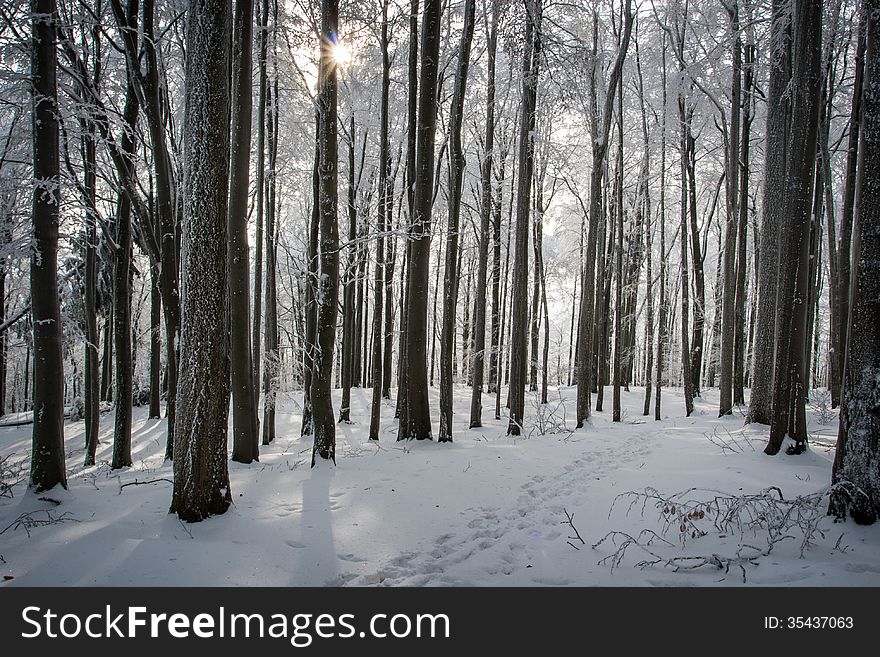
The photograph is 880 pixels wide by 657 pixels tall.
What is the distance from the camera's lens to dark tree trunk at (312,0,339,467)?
6168 mm

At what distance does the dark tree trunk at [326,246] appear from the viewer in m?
6.17

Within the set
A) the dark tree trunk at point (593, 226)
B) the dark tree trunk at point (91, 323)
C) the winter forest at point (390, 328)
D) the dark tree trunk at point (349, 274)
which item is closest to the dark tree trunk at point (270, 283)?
the winter forest at point (390, 328)

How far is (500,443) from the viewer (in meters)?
8.79

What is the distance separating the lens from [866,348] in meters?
3.47

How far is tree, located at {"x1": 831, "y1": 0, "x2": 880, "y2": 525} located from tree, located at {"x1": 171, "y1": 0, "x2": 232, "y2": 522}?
5302 millimetres

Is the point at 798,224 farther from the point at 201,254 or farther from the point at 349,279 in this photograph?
the point at 349,279

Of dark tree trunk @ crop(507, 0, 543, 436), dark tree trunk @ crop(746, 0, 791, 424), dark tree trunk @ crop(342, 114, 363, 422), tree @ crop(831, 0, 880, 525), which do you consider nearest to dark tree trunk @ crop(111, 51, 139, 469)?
dark tree trunk @ crop(342, 114, 363, 422)

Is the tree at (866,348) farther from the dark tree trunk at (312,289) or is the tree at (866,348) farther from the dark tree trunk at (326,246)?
the dark tree trunk at (312,289)

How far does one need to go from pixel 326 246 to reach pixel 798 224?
20.5 feet

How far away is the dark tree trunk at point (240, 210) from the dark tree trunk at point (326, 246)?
95cm

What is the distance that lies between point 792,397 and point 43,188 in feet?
31.8

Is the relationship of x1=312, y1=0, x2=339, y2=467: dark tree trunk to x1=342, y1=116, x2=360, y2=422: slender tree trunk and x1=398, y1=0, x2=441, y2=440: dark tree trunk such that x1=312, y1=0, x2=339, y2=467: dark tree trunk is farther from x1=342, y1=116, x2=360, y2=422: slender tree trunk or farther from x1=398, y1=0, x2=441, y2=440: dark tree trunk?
x1=342, y1=116, x2=360, y2=422: slender tree trunk
